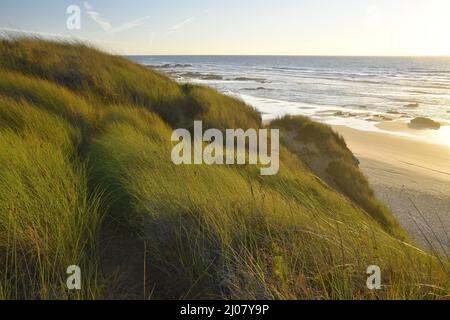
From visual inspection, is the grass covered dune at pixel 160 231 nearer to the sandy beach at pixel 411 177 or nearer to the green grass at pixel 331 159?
the green grass at pixel 331 159

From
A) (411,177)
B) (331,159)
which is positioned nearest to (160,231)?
(331,159)

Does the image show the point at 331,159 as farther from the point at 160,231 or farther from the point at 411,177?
the point at 160,231

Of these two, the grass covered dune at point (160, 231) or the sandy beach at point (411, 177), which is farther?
the sandy beach at point (411, 177)

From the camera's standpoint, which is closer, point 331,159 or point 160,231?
point 160,231

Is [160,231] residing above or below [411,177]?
above

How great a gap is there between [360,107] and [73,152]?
25368 millimetres

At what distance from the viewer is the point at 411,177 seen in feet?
40.0

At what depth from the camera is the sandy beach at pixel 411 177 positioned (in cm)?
853

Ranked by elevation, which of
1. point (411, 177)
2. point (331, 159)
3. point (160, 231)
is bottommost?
point (411, 177)

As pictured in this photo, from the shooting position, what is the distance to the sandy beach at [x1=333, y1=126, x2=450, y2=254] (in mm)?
8527

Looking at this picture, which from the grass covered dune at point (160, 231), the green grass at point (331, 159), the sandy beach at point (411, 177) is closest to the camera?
the grass covered dune at point (160, 231)

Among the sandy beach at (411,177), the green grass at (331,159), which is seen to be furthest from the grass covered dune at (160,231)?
the sandy beach at (411,177)

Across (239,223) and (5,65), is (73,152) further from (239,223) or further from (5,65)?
(5,65)

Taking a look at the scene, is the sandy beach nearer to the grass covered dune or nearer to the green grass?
the green grass
